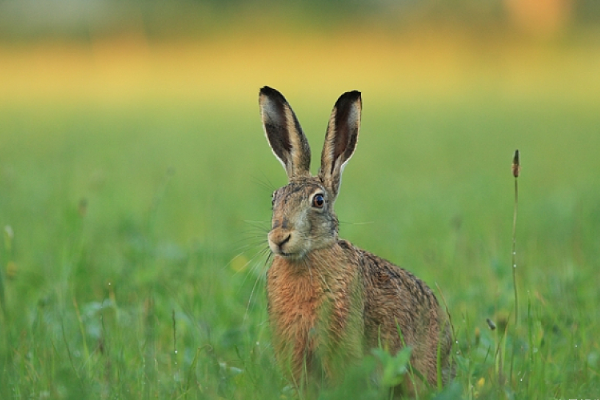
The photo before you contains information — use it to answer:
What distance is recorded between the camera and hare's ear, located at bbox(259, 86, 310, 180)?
4238mm

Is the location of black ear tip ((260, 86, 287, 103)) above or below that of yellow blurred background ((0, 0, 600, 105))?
below

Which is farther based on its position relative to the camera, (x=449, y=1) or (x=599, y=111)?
(x=449, y=1)

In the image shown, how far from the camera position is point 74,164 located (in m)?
12.3

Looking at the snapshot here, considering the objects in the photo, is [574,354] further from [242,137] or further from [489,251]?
[242,137]

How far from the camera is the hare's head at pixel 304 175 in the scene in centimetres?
378

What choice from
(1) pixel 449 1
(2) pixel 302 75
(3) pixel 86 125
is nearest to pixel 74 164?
(3) pixel 86 125

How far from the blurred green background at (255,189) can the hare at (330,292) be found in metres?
0.16

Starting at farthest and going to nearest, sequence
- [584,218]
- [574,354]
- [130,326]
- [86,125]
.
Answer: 1. [86,125]
2. [584,218]
3. [130,326]
4. [574,354]

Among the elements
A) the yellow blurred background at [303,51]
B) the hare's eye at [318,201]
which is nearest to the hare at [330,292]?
the hare's eye at [318,201]

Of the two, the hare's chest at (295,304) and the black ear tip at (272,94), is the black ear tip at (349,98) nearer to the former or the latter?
the black ear tip at (272,94)

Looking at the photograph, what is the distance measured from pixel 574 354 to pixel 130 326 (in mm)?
2126

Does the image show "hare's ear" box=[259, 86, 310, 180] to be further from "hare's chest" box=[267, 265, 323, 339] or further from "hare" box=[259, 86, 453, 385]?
"hare's chest" box=[267, 265, 323, 339]

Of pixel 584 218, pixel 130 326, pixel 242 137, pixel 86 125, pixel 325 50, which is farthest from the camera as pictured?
pixel 325 50

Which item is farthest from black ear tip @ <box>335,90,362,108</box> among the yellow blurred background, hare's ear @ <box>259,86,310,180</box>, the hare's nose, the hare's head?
the yellow blurred background
